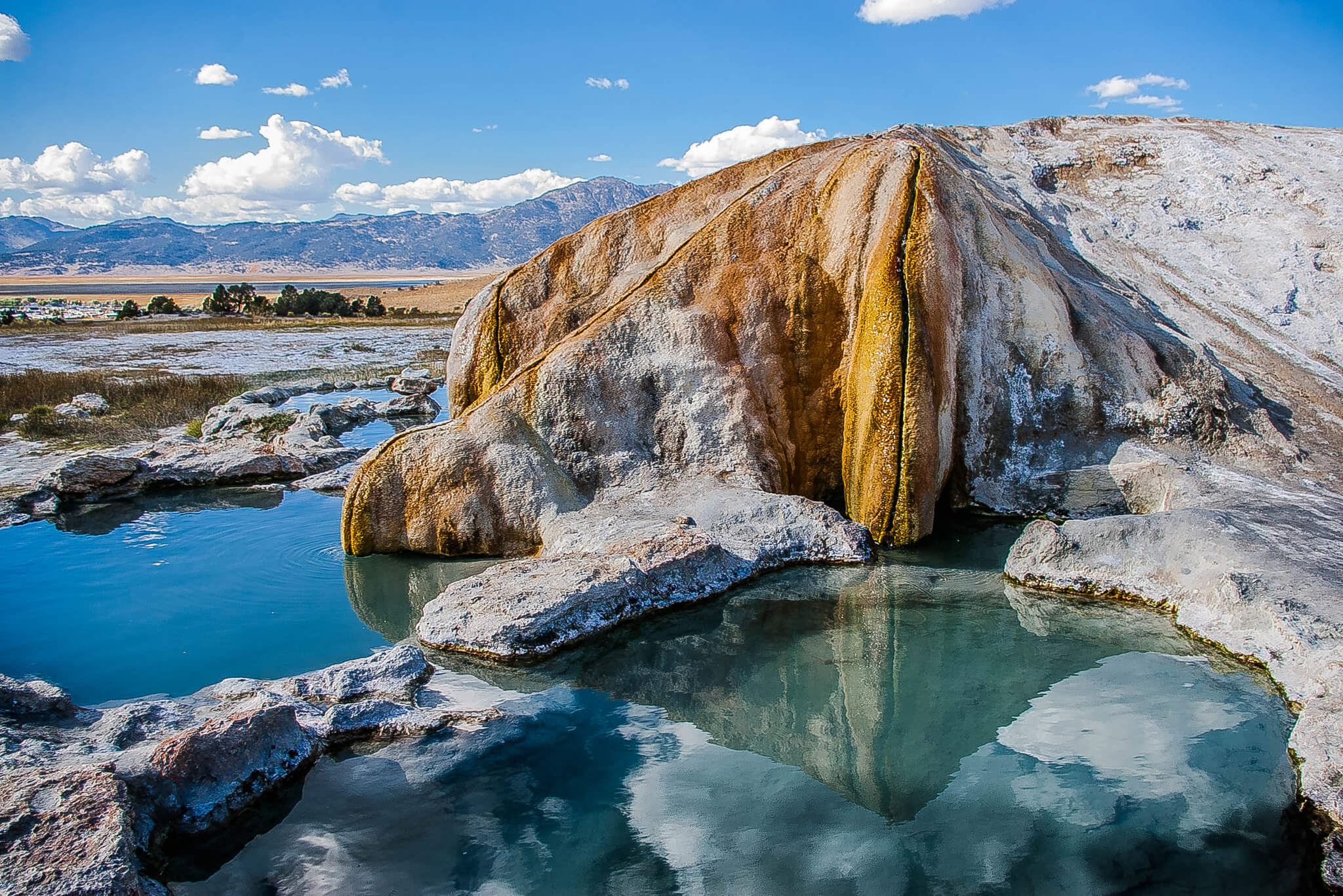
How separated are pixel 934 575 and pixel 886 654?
157 cm

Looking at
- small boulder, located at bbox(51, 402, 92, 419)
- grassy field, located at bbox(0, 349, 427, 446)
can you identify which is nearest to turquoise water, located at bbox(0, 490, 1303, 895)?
grassy field, located at bbox(0, 349, 427, 446)

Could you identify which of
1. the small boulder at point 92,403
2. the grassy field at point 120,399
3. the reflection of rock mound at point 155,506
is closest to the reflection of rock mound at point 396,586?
the reflection of rock mound at point 155,506

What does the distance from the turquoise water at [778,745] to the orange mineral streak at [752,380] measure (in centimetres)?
88

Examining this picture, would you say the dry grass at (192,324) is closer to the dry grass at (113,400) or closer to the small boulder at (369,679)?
the dry grass at (113,400)

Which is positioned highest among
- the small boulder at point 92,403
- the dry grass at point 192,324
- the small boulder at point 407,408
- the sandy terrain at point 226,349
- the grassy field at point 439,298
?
the grassy field at point 439,298

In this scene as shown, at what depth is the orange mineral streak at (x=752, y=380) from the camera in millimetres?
8359

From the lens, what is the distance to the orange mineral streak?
8359 millimetres

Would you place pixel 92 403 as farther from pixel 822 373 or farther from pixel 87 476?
pixel 822 373

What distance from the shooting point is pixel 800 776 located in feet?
16.3

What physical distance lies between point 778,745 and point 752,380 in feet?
15.0

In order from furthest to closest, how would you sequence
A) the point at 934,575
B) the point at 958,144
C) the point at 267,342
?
1. the point at 267,342
2. the point at 958,144
3. the point at 934,575

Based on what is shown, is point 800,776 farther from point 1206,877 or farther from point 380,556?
point 380,556

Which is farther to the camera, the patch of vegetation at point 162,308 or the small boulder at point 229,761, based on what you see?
the patch of vegetation at point 162,308

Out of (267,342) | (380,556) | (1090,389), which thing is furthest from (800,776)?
(267,342)
